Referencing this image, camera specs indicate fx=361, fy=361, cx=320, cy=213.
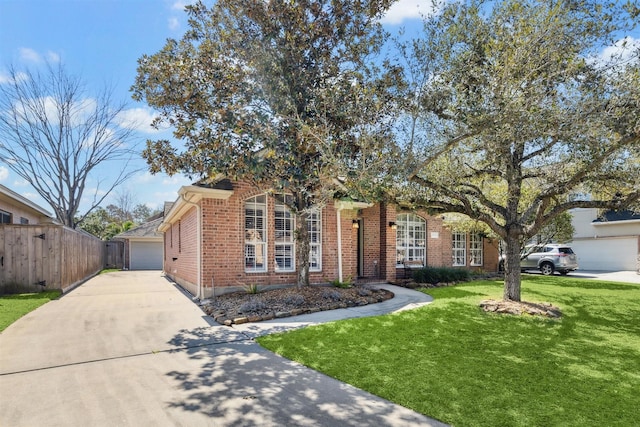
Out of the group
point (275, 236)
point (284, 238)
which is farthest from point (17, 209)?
point (284, 238)

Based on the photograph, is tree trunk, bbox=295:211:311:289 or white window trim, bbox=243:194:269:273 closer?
tree trunk, bbox=295:211:311:289

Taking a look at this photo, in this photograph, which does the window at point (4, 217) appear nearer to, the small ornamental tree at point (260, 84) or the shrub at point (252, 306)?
the small ornamental tree at point (260, 84)

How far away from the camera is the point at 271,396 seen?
393cm

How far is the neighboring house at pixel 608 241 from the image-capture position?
2242 centimetres

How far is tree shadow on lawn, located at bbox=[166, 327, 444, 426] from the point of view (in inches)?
136

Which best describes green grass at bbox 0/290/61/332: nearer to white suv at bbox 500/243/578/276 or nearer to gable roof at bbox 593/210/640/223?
white suv at bbox 500/243/578/276

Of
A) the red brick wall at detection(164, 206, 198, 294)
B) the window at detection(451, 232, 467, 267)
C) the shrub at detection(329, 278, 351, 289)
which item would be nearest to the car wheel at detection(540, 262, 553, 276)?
the window at detection(451, 232, 467, 267)

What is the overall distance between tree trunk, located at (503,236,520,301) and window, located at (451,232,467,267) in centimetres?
852

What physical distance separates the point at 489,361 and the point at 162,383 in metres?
4.30

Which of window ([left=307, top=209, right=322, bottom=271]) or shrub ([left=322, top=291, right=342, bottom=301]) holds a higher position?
window ([left=307, top=209, right=322, bottom=271])

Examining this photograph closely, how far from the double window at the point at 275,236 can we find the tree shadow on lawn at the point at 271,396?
17.3 feet

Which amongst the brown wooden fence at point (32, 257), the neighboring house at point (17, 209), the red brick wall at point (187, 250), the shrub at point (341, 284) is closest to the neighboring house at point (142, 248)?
the neighboring house at point (17, 209)

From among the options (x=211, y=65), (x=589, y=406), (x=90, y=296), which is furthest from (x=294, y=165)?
(x=90, y=296)

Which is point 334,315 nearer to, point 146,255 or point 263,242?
point 263,242
